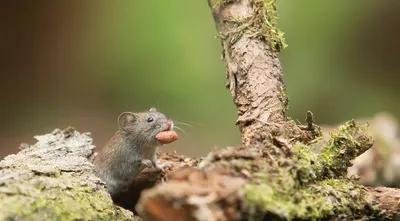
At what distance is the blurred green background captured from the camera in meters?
7.79

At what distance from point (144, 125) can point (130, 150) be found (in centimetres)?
21

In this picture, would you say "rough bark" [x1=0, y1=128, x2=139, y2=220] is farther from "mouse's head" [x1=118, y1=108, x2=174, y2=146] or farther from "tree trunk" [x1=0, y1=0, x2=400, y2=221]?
"mouse's head" [x1=118, y1=108, x2=174, y2=146]

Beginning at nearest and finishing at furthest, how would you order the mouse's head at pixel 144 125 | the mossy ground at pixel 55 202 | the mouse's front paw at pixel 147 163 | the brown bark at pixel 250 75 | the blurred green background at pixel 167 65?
the mossy ground at pixel 55 202 → the brown bark at pixel 250 75 → the mouse's front paw at pixel 147 163 → the mouse's head at pixel 144 125 → the blurred green background at pixel 167 65

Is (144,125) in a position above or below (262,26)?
below

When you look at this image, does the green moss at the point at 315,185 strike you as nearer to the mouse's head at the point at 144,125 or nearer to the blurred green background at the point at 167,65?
the mouse's head at the point at 144,125

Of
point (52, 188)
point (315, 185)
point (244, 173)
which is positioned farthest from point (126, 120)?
point (244, 173)

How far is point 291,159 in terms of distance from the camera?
2.14 m

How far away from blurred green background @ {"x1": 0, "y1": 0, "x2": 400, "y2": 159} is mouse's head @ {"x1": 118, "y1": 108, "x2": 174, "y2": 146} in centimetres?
356

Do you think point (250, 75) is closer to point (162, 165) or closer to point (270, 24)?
point (270, 24)

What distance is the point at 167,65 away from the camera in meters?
8.05

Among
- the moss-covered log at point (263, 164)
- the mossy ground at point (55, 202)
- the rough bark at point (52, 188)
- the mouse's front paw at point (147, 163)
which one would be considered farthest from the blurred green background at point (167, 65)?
the mossy ground at point (55, 202)

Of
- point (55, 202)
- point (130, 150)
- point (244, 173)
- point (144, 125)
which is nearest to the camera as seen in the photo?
point (244, 173)

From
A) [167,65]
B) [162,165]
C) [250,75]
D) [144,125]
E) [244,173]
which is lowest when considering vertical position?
[244,173]

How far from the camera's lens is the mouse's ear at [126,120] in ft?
12.4
